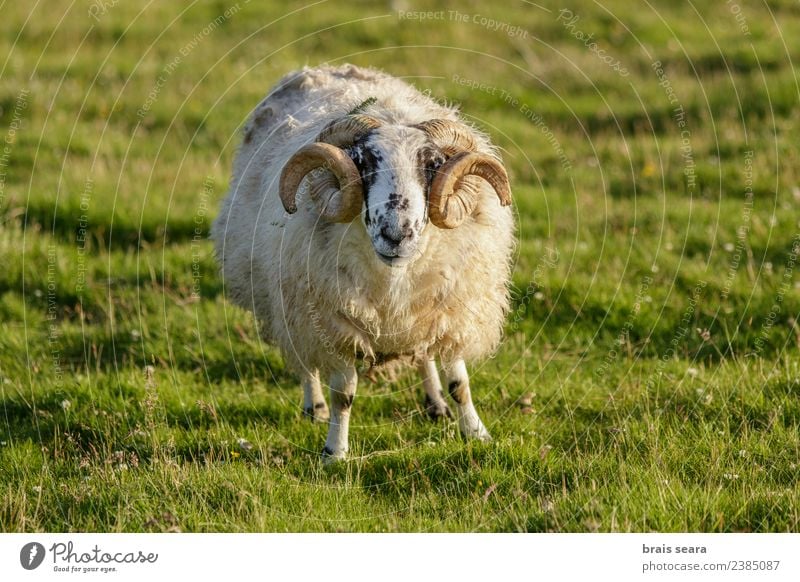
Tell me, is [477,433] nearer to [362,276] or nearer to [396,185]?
[362,276]

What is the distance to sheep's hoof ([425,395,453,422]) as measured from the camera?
22.0 feet

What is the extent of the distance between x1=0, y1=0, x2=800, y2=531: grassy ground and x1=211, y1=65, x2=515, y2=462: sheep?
19.6 inches

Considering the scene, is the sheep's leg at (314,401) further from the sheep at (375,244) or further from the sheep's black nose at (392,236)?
the sheep's black nose at (392,236)

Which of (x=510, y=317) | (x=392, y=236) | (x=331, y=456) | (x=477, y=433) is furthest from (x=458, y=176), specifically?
(x=510, y=317)

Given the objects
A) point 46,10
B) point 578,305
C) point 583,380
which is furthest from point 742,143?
point 46,10

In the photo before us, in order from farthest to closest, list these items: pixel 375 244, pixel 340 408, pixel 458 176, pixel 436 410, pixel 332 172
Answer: pixel 436 410
pixel 340 408
pixel 332 172
pixel 458 176
pixel 375 244

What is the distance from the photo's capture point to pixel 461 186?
18.5ft

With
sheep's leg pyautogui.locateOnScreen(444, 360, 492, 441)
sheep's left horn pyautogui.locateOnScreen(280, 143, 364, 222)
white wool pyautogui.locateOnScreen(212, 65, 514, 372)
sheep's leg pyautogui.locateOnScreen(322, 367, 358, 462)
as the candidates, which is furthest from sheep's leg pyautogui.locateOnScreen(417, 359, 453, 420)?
sheep's left horn pyautogui.locateOnScreen(280, 143, 364, 222)

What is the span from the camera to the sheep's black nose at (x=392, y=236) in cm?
510

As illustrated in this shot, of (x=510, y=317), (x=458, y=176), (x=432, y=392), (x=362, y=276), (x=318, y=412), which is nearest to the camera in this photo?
(x=458, y=176)

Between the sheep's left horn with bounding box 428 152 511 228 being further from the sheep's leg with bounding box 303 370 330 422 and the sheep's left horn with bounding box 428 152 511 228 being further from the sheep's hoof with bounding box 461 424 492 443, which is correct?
the sheep's leg with bounding box 303 370 330 422

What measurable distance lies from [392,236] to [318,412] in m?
2.30
